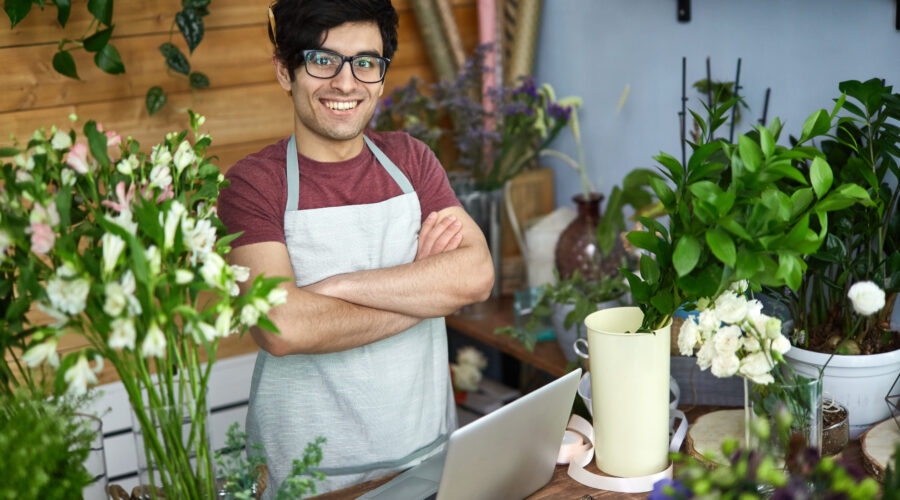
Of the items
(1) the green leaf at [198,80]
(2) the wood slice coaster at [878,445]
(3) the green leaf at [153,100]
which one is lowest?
(2) the wood slice coaster at [878,445]

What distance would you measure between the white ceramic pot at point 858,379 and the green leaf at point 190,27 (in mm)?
1713

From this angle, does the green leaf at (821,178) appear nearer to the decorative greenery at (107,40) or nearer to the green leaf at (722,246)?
the green leaf at (722,246)

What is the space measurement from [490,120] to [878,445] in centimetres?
165

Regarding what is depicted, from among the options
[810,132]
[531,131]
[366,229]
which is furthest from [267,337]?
[531,131]

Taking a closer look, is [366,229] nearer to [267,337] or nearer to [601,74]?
[267,337]

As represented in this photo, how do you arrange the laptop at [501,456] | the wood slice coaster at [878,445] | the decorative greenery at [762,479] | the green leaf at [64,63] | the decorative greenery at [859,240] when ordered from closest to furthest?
the decorative greenery at [762,479] < the laptop at [501,456] < the wood slice coaster at [878,445] < the decorative greenery at [859,240] < the green leaf at [64,63]

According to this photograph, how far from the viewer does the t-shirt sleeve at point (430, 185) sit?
188cm

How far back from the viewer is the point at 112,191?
3.78ft

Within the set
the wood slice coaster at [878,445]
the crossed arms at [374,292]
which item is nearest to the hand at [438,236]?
the crossed arms at [374,292]

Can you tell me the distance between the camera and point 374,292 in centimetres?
167

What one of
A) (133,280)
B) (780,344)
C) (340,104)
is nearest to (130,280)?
(133,280)

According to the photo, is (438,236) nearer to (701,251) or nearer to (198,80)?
(701,251)

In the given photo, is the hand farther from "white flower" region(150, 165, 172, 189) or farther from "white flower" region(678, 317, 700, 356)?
"white flower" region(150, 165, 172, 189)

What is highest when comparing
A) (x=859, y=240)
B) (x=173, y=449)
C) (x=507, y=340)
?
(x=859, y=240)
